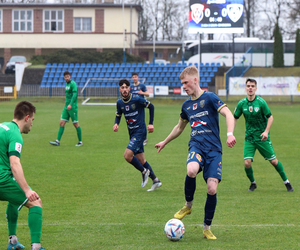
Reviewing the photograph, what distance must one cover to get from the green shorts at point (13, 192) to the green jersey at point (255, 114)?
481cm

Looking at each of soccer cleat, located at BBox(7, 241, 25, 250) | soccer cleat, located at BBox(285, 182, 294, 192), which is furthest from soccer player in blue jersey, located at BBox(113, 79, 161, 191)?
soccer cleat, located at BBox(7, 241, 25, 250)

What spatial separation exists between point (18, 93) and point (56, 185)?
99.3 feet

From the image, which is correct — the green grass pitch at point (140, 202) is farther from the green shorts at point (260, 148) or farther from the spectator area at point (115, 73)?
the spectator area at point (115, 73)

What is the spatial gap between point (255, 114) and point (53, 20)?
48125 millimetres

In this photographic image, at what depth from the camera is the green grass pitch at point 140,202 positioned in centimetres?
568

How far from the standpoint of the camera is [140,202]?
7762 mm

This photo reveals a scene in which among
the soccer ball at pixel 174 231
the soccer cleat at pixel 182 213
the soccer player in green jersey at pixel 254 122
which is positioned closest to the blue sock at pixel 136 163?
the soccer player in green jersey at pixel 254 122

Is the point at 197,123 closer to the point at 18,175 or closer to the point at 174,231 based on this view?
the point at 174,231

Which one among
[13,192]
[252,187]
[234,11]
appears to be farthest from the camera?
[234,11]

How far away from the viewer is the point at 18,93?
37812 millimetres

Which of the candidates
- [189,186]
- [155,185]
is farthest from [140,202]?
[189,186]

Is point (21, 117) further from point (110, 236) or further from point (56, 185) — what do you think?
point (56, 185)

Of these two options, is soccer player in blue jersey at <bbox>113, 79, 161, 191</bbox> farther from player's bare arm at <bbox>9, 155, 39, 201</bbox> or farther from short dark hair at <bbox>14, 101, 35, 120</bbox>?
player's bare arm at <bbox>9, 155, 39, 201</bbox>

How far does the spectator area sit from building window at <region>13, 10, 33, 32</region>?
11403mm
